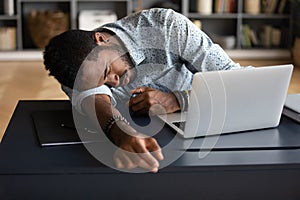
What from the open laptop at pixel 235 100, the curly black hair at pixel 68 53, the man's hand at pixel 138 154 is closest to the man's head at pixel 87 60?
the curly black hair at pixel 68 53

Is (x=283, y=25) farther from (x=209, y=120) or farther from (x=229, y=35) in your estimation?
(x=209, y=120)

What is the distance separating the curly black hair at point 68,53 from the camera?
1665 mm

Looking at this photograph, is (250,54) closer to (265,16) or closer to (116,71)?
(265,16)

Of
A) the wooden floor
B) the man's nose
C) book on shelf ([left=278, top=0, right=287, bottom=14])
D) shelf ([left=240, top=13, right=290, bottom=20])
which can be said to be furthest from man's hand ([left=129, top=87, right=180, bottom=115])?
book on shelf ([left=278, top=0, right=287, bottom=14])

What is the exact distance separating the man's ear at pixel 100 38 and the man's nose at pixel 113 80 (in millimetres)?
110

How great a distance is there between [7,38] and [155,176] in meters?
4.53

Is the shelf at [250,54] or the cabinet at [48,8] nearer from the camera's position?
the shelf at [250,54]

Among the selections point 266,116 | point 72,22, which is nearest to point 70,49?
point 266,116

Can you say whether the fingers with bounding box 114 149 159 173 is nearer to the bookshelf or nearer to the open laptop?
the open laptop

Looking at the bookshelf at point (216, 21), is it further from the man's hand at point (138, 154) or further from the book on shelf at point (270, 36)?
the man's hand at point (138, 154)

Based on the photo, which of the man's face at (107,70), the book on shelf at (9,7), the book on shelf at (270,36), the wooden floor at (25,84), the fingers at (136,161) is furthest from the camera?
the book on shelf at (270,36)

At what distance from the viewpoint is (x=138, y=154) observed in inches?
50.2

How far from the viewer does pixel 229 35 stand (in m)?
6.02

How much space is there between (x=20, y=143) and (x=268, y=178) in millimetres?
602
